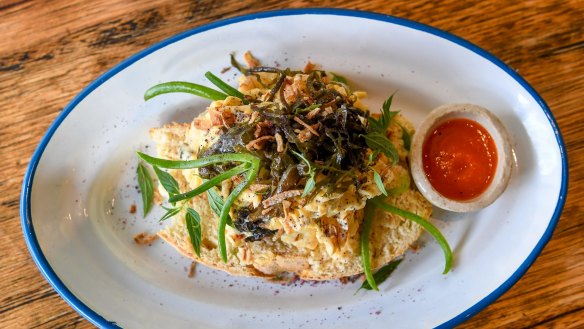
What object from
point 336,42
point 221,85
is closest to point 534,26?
point 336,42

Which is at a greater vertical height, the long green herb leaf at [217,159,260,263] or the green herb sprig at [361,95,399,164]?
the green herb sprig at [361,95,399,164]

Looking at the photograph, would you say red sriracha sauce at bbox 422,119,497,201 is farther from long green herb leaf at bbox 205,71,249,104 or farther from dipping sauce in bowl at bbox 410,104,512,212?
long green herb leaf at bbox 205,71,249,104

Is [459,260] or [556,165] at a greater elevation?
[556,165]

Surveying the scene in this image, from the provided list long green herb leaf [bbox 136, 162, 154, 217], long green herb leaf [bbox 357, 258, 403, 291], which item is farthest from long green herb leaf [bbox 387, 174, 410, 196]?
long green herb leaf [bbox 136, 162, 154, 217]

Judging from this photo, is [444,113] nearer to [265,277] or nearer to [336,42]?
[336,42]

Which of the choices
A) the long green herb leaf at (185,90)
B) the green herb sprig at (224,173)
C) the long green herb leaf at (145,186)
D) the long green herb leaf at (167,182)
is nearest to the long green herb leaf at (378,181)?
the green herb sprig at (224,173)

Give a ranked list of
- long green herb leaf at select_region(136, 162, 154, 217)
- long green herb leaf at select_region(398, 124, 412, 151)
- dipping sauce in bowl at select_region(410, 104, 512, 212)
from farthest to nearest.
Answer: long green herb leaf at select_region(136, 162, 154, 217) → long green herb leaf at select_region(398, 124, 412, 151) → dipping sauce in bowl at select_region(410, 104, 512, 212)

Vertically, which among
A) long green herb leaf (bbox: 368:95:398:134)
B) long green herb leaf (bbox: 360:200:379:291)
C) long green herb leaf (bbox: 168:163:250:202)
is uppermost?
long green herb leaf (bbox: 368:95:398:134)
